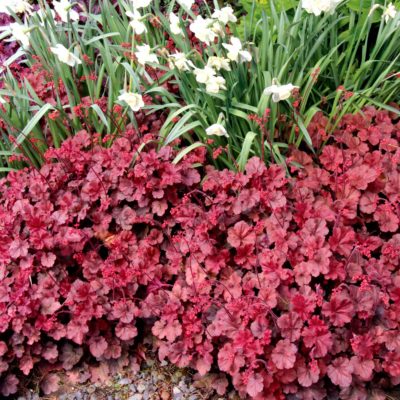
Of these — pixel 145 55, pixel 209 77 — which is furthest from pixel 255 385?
pixel 145 55

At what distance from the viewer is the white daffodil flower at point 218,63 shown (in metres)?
2.81

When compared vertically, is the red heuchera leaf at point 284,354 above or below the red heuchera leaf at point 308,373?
above

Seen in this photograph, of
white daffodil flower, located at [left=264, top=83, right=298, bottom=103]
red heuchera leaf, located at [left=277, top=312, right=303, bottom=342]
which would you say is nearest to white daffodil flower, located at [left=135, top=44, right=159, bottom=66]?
white daffodil flower, located at [left=264, top=83, right=298, bottom=103]

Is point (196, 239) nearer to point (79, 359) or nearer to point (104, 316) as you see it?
point (104, 316)

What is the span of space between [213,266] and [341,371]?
28.0 inches

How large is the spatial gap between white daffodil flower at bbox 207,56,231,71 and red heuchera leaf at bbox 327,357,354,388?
1.44 m

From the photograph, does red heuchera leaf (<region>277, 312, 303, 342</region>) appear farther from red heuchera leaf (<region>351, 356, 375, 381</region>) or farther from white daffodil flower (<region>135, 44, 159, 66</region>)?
white daffodil flower (<region>135, 44, 159, 66</region>)

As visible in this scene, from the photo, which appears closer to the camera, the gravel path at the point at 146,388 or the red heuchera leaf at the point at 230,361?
the red heuchera leaf at the point at 230,361

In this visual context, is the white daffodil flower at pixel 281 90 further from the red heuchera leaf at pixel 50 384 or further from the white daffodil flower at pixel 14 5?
the red heuchera leaf at pixel 50 384

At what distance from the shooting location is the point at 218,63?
2814mm

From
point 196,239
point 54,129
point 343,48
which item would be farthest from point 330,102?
point 54,129

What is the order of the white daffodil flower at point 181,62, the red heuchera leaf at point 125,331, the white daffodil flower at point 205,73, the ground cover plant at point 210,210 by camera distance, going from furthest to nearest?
the white daffodil flower at point 181,62 < the white daffodil flower at point 205,73 < the red heuchera leaf at point 125,331 < the ground cover plant at point 210,210

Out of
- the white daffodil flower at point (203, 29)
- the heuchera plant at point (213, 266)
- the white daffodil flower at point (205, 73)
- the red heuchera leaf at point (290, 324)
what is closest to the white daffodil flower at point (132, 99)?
the heuchera plant at point (213, 266)

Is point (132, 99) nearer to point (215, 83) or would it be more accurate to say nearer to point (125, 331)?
point (215, 83)
